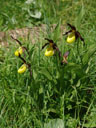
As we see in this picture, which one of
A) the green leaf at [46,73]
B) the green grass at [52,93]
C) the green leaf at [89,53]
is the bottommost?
the green grass at [52,93]

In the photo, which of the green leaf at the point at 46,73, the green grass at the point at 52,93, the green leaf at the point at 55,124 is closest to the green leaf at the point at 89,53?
the green grass at the point at 52,93

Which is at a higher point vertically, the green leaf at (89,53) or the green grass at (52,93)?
the green leaf at (89,53)

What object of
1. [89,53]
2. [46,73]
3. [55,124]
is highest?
[89,53]

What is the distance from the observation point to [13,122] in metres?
1.42

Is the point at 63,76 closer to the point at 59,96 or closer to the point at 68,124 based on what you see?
the point at 59,96

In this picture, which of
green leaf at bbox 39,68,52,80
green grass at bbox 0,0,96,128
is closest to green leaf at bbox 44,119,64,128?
green grass at bbox 0,0,96,128

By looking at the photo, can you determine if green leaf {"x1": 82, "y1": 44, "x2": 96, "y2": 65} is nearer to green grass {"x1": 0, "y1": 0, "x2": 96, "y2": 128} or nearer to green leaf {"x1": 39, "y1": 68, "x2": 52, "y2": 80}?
green grass {"x1": 0, "y1": 0, "x2": 96, "y2": 128}

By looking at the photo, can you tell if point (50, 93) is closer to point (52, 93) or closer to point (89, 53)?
point (52, 93)

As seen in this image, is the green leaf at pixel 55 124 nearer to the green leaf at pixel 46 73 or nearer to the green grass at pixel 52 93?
the green grass at pixel 52 93

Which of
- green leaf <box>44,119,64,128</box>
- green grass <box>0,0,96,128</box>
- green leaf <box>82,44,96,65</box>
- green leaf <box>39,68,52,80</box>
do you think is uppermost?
green leaf <box>82,44,96,65</box>

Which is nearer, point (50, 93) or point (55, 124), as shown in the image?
point (55, 124)

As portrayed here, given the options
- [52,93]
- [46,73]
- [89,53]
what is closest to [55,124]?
[52,93]

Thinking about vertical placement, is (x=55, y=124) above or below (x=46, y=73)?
below

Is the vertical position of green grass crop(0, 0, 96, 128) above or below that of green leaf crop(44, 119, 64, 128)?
above
